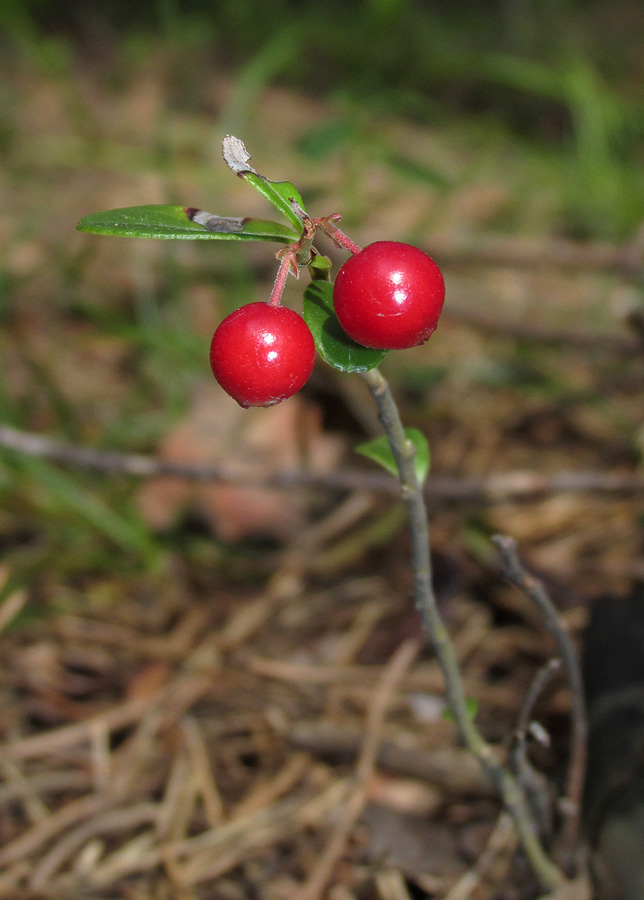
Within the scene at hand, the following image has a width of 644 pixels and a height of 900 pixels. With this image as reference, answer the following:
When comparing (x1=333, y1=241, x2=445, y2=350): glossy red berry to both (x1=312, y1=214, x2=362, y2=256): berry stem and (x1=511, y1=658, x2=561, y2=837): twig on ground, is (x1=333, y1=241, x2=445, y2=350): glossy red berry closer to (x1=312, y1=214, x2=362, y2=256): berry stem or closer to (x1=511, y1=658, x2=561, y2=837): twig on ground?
(x1=312, y1=214, x2=362, y2=256): berry stem

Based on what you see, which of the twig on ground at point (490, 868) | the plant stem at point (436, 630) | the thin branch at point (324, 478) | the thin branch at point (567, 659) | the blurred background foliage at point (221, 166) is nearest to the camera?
the plant stem at point (436, 630)

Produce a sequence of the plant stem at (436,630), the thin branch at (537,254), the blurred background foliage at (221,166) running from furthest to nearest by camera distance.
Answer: the thin branch at (537,254), the blurred background foliage at (221,166), the plant stem at (436,630)

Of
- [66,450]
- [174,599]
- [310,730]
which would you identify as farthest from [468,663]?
[66,450]

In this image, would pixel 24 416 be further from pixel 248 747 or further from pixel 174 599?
pixel 248 747

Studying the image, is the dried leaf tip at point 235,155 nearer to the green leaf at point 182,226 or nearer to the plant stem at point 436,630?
the green leaf at point 182,226

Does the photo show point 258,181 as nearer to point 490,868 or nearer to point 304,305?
point 304,305

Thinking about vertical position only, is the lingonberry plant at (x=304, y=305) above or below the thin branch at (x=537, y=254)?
below

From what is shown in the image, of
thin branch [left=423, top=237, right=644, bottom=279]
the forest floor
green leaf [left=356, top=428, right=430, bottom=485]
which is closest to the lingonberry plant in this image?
green leaf [left=356, top=428, right=430, bottom=485]

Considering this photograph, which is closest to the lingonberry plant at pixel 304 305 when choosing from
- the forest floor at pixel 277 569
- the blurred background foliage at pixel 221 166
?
the forest floor at pixel 277 569

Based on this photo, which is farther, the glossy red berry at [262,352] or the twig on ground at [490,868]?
the twig on ground at [490,868]
